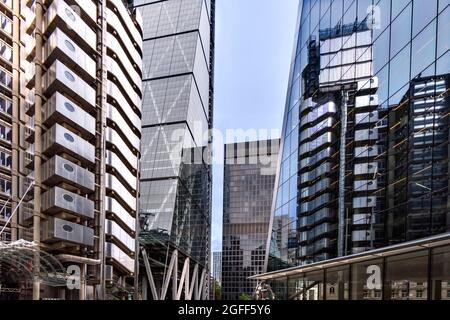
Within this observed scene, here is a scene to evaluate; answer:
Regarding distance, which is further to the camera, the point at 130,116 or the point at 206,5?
the point at 206,5

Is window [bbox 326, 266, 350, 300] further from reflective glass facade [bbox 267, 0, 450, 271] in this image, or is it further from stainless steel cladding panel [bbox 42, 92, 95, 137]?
stainless steel cladding panel [bbox 42, 92, 95, 137]

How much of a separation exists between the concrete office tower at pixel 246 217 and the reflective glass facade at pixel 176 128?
12.2m

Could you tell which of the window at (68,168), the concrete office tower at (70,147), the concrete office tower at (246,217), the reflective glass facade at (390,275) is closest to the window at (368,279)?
the reflective glass facade at (390,275)

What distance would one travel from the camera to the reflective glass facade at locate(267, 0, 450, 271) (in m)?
6.68

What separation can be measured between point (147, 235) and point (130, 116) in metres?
12.6

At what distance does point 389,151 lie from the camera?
27.1 feet

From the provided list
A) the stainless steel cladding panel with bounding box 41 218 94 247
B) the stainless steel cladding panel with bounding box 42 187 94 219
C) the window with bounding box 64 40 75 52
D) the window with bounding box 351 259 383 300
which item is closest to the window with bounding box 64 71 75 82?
the window with bounding box 64 40 75 52

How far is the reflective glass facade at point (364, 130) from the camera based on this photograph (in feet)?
21.9

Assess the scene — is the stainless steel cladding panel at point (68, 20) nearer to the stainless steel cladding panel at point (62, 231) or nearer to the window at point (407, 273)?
the stainless steel cladding panel at point (62, 231)

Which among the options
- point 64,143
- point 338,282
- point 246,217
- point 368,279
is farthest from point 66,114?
point 368,279

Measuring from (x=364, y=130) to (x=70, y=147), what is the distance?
15198 millimetres

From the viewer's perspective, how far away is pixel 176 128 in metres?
39.5
